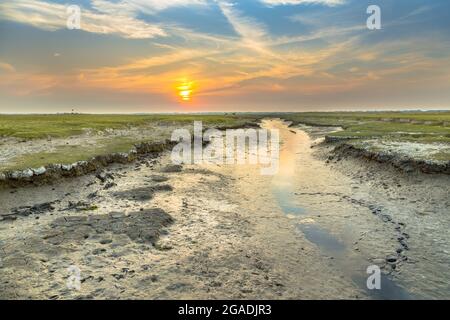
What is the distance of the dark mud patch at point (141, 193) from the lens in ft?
65.3

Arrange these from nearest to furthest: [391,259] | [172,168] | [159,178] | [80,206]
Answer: [391,259] → [80,206] → [159,178] → [172,168]

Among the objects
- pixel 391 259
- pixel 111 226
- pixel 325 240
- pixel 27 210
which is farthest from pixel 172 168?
pixel 391 259

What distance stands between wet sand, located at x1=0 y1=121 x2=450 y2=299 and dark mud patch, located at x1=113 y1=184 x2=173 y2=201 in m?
0.07

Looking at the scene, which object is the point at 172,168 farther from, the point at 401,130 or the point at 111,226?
the point at 401,130

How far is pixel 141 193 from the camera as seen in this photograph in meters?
20.8

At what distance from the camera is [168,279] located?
10664 millimetres

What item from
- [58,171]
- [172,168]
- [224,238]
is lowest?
[224,238]

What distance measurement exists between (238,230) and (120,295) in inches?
270

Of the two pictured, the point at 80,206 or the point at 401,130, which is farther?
the point at 401,130

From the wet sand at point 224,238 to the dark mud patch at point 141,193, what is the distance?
7 centimetres

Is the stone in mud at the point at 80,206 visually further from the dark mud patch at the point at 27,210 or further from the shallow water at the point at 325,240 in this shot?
the shallow water at the point at 325,240

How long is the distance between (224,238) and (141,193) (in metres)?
8.19

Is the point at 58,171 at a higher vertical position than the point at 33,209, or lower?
higher

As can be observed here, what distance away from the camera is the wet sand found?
1030cm
